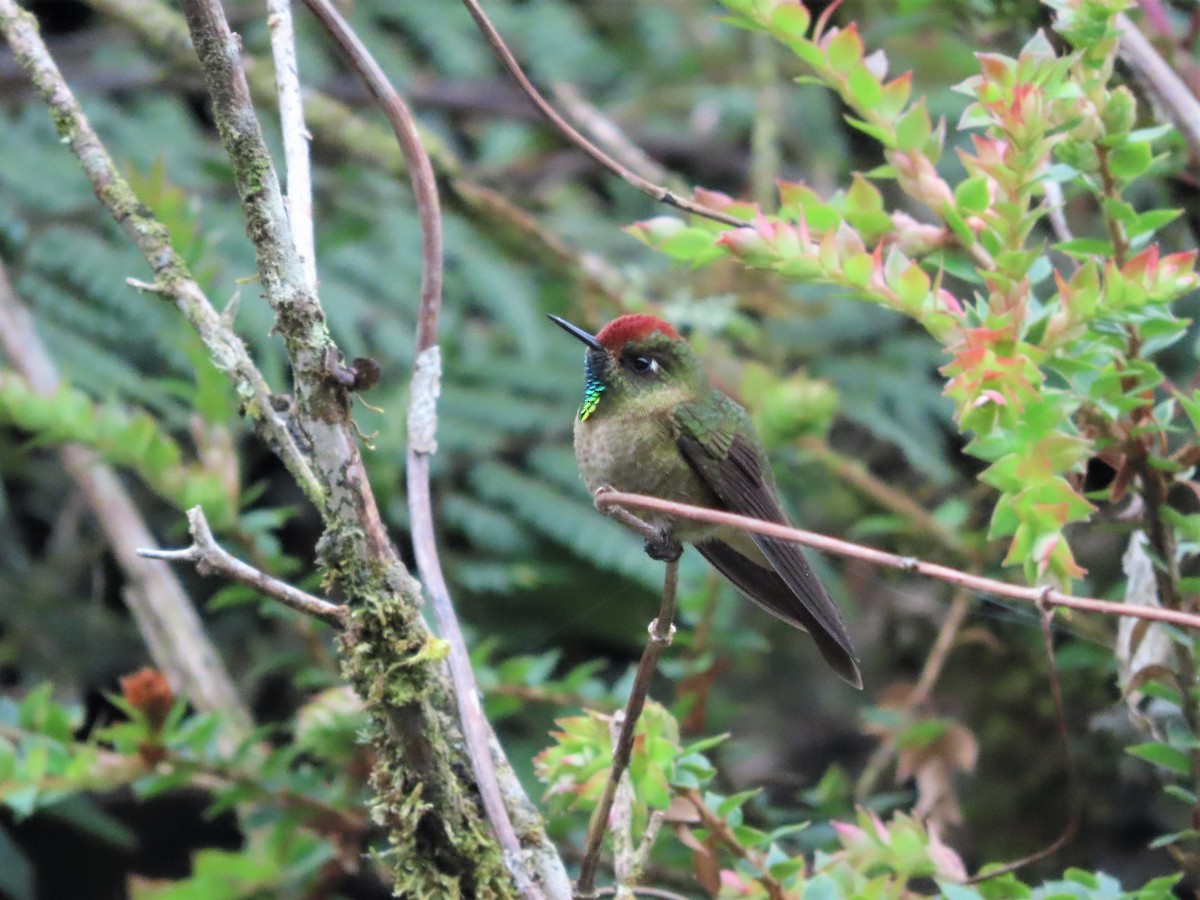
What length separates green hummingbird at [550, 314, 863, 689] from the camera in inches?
75.9

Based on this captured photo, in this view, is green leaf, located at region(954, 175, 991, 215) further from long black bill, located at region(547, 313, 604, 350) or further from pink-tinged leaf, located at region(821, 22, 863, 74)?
long black bill, located at region(547, 313, 604, 350)

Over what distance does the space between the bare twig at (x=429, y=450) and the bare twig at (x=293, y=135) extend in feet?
0.21

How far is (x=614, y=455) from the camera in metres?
1.93

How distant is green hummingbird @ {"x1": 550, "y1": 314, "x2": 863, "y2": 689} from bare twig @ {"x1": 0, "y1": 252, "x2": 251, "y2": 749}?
1101mm

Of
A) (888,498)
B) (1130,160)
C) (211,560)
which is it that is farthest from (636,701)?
(888,498)

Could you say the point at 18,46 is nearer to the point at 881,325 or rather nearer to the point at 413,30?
the point at 881,325

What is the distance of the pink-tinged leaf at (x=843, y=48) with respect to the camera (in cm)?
159

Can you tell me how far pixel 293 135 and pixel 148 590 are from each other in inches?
60.1

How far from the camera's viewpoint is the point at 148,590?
8.69 feet

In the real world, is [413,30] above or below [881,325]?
above

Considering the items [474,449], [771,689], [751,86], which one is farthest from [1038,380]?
[751,86]

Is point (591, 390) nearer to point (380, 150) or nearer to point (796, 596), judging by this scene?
point (796, 596)

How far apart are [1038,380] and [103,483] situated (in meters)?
2.06

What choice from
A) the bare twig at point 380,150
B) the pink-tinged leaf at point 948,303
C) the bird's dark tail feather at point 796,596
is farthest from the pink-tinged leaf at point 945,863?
the bare twig at point 380,150
